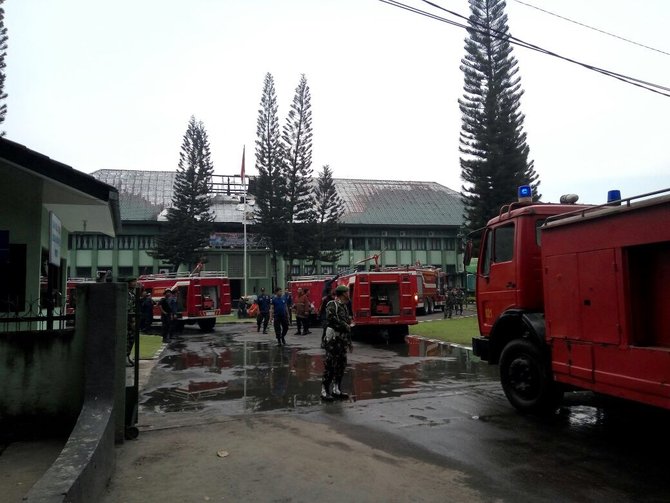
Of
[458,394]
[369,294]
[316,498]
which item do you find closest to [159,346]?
[369,294]

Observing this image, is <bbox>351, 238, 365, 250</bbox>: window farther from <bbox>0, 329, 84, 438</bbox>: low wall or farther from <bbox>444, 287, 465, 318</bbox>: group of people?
<bbox>0, 329, 84, 438</bbox>: low wall

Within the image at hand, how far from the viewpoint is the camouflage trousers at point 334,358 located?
7.87m

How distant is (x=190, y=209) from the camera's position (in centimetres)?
4331

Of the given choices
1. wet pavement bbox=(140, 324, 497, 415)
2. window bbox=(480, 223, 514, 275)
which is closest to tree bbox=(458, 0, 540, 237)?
wet pavement bbox=(140, 324, 497, 415)

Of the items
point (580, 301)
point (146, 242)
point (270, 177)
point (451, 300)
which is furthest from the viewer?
point (146, 242)

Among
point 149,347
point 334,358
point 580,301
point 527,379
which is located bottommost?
point 149,347

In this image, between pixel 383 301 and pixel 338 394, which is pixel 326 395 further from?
pixel 383 301

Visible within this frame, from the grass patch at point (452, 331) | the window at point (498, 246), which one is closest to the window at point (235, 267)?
the grass patch at point (452, 331)

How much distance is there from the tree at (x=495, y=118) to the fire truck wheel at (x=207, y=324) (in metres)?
19.2

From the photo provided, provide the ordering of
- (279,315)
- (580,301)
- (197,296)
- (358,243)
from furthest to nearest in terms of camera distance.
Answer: (358,243), (197,296), (279,315), (580,301)

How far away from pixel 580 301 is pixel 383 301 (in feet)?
39.8

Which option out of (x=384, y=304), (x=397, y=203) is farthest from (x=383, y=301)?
(x=397, y=203)

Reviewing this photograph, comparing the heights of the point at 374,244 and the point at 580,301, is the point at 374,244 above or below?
above

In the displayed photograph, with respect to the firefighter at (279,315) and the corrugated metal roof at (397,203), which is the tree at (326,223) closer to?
the corrugated metal roof at (397,203)
